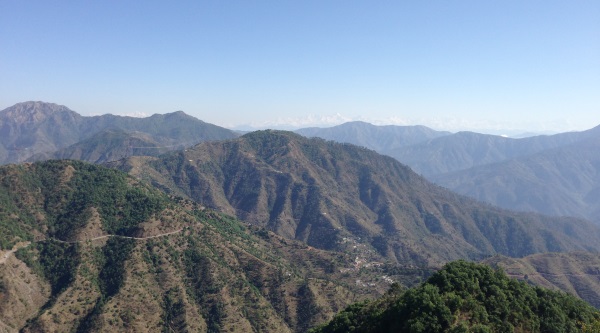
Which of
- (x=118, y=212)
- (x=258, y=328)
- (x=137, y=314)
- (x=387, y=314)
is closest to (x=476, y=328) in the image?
(x=387, y=314)

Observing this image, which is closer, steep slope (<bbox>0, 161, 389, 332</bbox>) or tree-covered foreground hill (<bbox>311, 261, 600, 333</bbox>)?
tree-covered foreground hill (<bbox>311, 261, 600, 333</bbox>)

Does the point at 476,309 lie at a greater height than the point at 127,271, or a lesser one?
greater

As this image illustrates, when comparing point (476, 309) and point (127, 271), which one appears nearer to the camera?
point (476, 309)

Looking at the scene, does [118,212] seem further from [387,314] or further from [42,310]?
[387,314]

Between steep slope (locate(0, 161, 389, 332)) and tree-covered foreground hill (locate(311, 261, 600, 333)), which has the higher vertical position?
tree-covered foreground hill (locate(311, 261, 600, 333))
